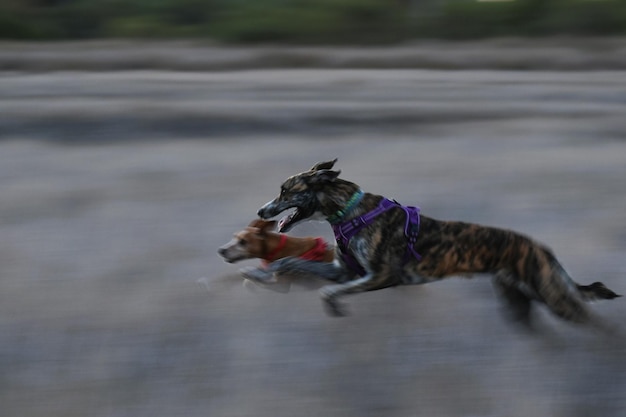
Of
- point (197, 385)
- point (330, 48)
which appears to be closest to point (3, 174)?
point (197, 385)

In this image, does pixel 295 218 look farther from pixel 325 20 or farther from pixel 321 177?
pixel 325 20

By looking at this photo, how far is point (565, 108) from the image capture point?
39.8 feet

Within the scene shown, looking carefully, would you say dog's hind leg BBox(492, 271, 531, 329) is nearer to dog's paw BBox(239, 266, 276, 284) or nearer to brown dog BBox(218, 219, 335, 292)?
brown dog BBox(218, 219, 335, 292)

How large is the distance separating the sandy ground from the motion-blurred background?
2 cm

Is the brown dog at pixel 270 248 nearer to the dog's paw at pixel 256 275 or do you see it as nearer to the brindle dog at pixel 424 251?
the dog's paw at pixel 256 275

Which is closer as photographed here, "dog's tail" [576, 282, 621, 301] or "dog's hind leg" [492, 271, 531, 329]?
"dog's tail" [576, 282, 621, 301]

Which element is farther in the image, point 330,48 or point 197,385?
point 330,48

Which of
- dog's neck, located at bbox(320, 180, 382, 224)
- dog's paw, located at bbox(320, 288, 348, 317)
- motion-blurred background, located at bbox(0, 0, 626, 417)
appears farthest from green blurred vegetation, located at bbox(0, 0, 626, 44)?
dog's paw, located at bbox(320, 288, 348, 317)

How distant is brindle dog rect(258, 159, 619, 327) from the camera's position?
17.9 feet

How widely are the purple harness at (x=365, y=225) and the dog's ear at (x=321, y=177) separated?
0.83 feet

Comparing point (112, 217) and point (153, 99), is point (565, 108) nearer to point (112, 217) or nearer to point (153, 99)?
point (153, 99)

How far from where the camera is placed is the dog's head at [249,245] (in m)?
6.31

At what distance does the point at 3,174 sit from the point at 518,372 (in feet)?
18.7

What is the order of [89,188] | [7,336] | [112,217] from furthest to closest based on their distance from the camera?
[89,188]
[112,217]
[7,336]
